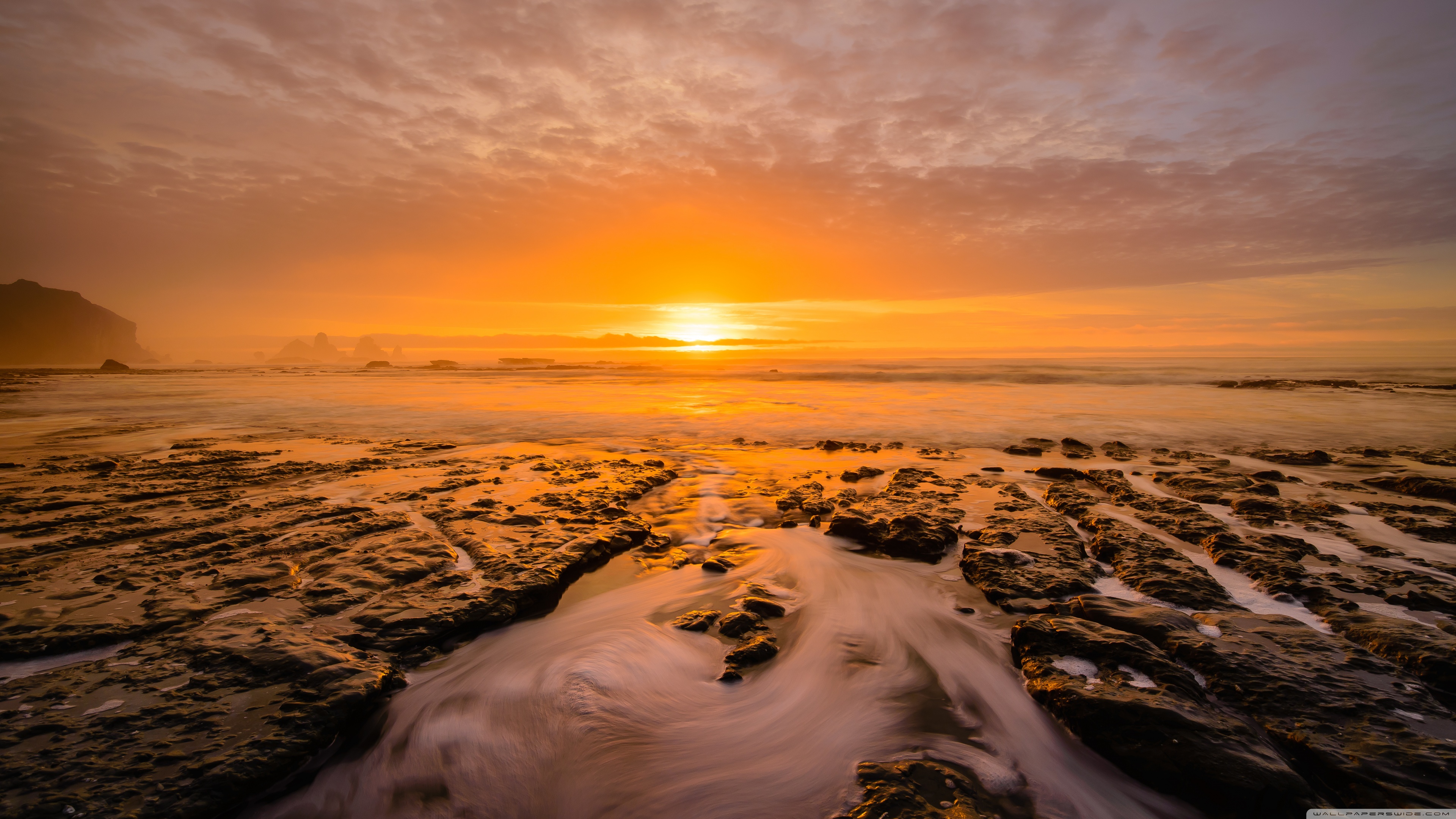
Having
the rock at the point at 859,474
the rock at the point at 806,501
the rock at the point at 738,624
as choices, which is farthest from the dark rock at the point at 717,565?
the rock at the point at 859,474

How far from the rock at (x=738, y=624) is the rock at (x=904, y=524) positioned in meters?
2.07

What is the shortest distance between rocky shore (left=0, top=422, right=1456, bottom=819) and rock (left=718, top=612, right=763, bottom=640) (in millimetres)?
35

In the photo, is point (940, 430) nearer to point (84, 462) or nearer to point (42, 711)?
point (42, 711)

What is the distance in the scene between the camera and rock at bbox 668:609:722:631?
13.7 feet

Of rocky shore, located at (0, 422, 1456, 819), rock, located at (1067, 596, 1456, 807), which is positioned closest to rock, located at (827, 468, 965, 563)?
rocky shore, located at (0, 422, 1456, 819)

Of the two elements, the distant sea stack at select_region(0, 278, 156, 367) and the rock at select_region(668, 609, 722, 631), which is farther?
the distant sea stack at select_region(0, 278, 156, 367)

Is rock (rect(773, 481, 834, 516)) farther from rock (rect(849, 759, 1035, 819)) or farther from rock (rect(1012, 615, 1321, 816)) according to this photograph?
rock (rect(849, 759, 1035, 819))

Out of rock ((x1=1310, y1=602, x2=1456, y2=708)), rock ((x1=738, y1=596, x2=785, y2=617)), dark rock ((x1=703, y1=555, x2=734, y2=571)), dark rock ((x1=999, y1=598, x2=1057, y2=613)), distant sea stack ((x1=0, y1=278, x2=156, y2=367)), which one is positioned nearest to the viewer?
rock ((x1=1310, y1=602, x2=1456, y2=708))

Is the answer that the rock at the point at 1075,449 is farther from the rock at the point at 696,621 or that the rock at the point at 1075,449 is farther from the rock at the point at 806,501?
the rock at the point at 696,621

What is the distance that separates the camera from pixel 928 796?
2.58 meters

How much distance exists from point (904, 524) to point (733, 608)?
2.34 meters

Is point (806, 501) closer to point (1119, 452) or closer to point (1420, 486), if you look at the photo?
point (1119, 452)

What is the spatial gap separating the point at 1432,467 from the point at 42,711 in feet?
55.3

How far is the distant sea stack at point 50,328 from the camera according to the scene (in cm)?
10781
